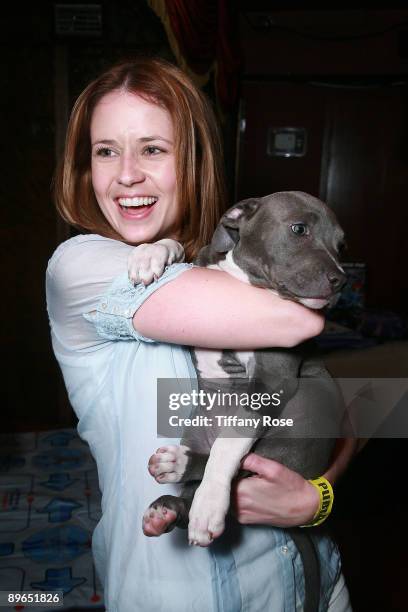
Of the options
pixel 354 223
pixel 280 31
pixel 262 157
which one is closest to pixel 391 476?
pixel 354 223

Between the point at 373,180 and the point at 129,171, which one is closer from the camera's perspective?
the point at 129,171

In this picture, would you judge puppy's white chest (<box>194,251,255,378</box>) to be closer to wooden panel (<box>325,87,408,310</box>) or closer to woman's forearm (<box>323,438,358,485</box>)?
woman's forearm (<box>323,438,358,485</box>)

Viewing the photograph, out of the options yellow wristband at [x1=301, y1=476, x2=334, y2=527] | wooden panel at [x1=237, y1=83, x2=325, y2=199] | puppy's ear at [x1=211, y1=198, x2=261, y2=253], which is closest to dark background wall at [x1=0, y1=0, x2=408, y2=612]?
wooden panel at [x1=237, y1=83, x2=325, y2=199]

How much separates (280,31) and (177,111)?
158 inches

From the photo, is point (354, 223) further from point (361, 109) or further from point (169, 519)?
point (169, 519)

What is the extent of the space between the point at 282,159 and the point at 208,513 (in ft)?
14.3

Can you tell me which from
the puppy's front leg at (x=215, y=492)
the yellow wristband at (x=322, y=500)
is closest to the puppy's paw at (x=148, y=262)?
the puppy's front leg at (x=215, y=492)

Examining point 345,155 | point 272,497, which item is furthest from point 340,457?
point 345,155

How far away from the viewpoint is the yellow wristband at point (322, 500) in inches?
44.6

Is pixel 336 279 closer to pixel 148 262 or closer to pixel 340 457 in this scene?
pixel 148 262

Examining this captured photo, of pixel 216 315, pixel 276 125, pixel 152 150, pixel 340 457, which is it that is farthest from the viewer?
pixel 276 125

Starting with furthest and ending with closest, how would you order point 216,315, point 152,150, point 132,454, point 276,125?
point 276,125 → point 152,150 → point 132,454 → point 216,315

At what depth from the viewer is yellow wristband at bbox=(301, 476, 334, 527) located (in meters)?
1.13

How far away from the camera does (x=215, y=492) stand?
1.01 meters
